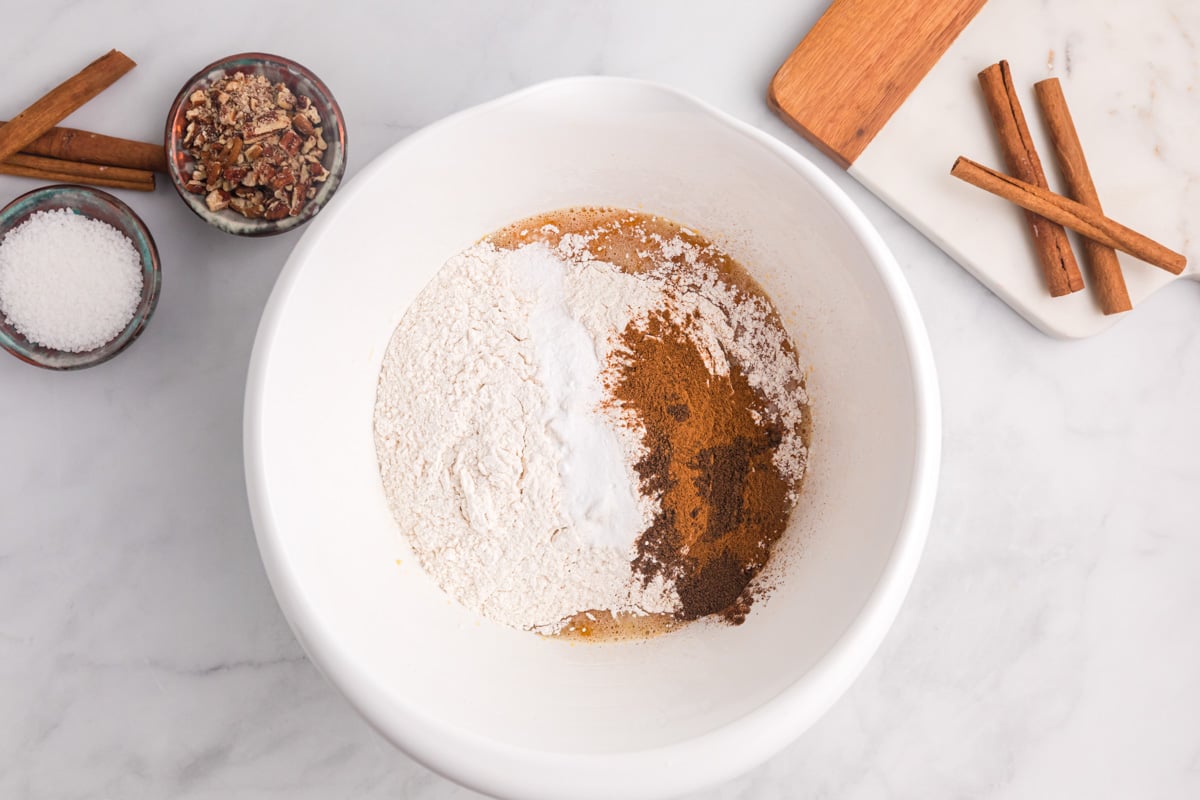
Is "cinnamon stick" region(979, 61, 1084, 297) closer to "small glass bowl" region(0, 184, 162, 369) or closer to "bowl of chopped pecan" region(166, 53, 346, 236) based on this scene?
"bowl of chopped pecan" region(166, 53, 346, 236)

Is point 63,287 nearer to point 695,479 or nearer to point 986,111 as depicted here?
point 695,479

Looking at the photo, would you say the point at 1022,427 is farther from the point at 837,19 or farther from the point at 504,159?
the point at 504,159

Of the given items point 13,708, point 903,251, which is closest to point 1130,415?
point 903,251

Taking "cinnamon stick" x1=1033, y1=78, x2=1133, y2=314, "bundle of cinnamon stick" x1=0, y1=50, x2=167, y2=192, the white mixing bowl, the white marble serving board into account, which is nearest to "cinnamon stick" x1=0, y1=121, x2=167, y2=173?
"bundle of cinnamon stick" x1=0, y1=50, x2=167, y2=192

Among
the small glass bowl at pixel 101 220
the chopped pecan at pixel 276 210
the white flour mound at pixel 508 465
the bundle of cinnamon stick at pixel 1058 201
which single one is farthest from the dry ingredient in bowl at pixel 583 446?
the bundle of cinnamon stick at pixel 1058 201

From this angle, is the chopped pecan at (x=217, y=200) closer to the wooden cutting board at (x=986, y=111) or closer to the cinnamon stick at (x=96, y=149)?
the cinnamon stick at (x=96, y=149)

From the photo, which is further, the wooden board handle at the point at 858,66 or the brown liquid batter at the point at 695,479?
the wooden board handle at the point at 858,66

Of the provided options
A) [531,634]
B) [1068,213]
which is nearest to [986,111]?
[1068,213]
